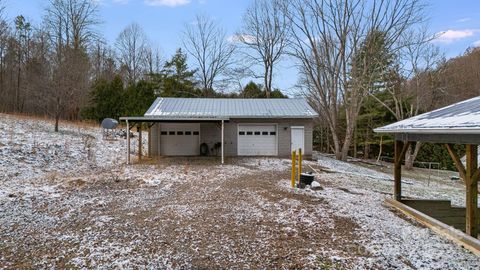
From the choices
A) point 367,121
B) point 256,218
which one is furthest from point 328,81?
point 256,218

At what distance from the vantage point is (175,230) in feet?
17.8

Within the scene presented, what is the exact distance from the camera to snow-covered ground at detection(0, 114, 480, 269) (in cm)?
433

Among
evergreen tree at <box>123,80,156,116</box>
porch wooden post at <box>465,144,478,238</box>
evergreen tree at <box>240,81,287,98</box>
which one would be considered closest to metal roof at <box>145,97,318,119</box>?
evergreen tree at <box>123,80,156,116</box>

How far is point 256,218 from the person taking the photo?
19.9ft

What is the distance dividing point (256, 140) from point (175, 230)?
12038 millimetres

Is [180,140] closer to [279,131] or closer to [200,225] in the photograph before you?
[279,131]

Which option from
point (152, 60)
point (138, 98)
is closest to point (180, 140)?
point (138, 98)

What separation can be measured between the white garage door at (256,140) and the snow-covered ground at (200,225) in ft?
20.8

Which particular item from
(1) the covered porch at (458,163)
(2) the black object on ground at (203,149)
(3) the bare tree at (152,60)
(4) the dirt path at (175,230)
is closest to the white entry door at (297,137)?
(2) the black object on ground at (203,149)

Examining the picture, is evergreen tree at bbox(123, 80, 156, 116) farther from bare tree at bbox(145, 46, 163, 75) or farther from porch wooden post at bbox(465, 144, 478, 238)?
porch wooden post at bbox(465, 144, 478, 238)

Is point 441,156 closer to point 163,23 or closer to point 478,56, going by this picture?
point 478,56

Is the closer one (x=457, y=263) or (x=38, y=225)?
(x=457, y=263)

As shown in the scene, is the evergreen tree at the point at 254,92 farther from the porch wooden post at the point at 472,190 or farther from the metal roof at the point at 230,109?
the porch wooden post at the point at 472,190

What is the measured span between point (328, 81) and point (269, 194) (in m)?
15.3
